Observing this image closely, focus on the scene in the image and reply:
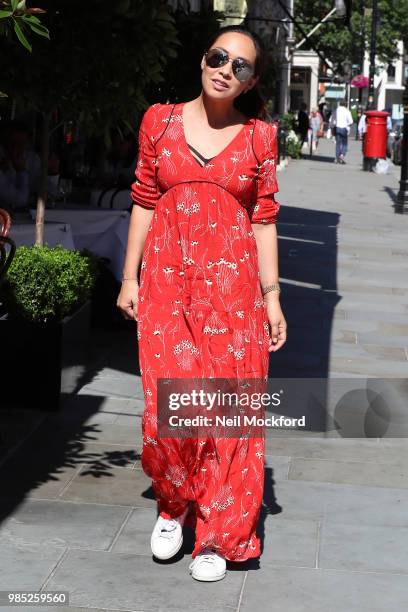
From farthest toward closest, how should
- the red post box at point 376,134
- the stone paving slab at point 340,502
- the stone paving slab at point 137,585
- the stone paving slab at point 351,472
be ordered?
1. the red post box at point 376,134
2. the stone paving slab at point 351,472
3. the stone paving slab at point 340,502
4. the stone paving slab at point 137,585

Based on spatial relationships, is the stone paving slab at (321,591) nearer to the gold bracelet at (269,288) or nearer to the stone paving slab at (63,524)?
the stone paving slab at (63,524)

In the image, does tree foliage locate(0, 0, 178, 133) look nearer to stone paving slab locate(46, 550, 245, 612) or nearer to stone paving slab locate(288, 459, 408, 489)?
stone paving slab locate(288, 459, 408, 489)

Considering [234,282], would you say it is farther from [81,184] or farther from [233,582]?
[81,184]

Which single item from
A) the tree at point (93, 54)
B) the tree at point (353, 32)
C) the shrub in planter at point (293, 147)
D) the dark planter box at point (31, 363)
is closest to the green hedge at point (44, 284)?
the dark planter box at point (31, 363)

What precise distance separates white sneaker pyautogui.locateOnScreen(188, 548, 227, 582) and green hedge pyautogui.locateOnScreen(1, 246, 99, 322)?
264 cm

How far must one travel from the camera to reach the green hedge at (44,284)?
6.65m

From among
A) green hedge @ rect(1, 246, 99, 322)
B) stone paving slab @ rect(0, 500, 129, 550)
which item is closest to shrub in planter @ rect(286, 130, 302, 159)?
green hedge @ rect(1, 246, 99, 322)

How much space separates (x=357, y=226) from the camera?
693 inches

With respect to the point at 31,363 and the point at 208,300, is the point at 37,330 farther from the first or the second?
the point at 208,300

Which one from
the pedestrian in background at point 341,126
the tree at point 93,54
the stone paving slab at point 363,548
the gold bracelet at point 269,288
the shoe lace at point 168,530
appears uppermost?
the tree at point 93,54

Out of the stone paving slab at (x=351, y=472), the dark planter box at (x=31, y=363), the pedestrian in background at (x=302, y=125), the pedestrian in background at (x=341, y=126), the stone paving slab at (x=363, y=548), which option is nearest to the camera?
the stone paving slab at (x=363, y=548)

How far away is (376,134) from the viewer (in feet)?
97.1

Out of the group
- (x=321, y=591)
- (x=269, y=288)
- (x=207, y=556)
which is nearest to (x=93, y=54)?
(x=269, y=288)

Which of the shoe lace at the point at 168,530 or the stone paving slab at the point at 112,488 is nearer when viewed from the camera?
the shoe lace at the point at 168,530
